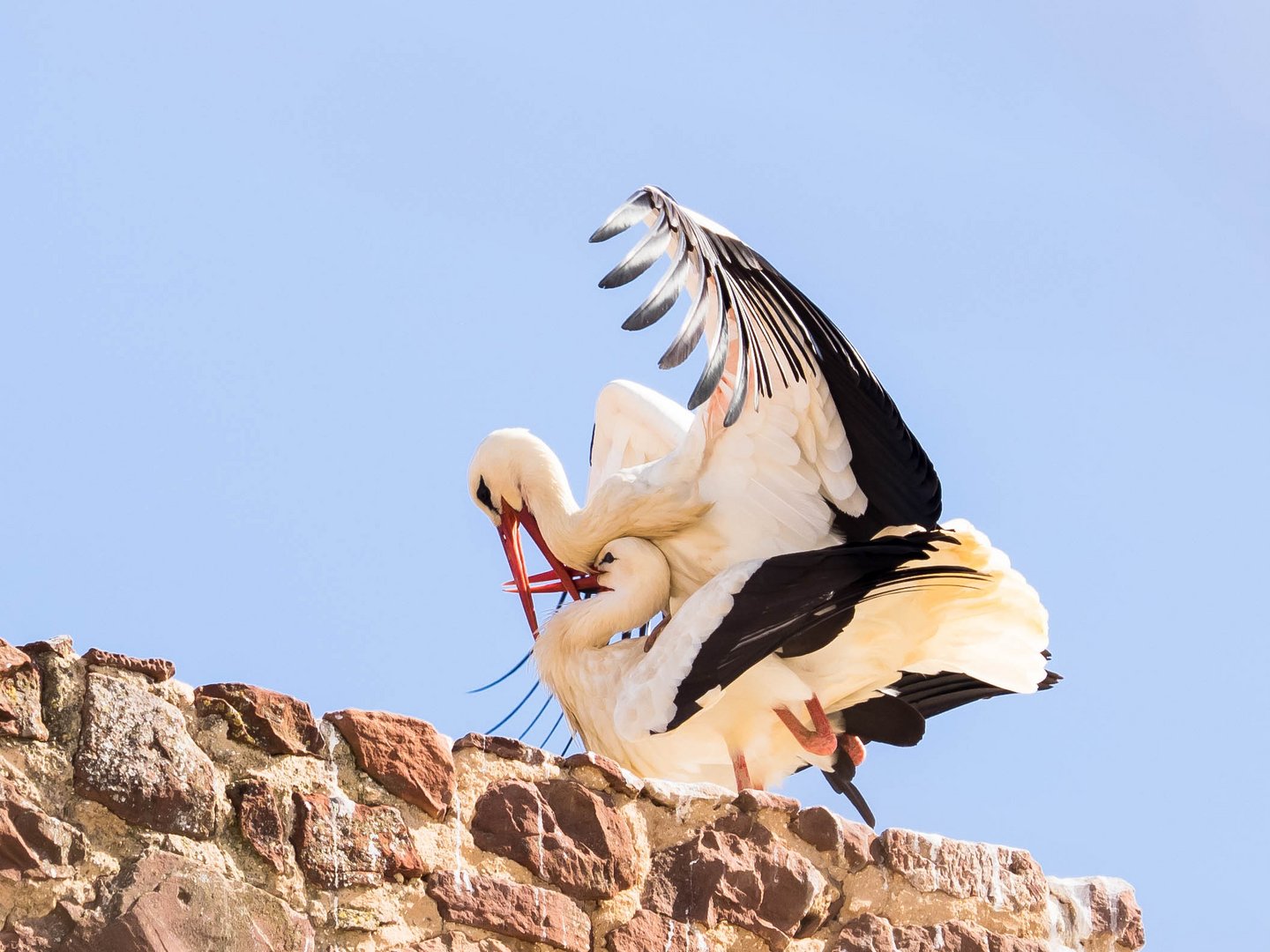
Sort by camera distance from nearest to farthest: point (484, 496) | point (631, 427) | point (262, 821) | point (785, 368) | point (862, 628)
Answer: point (262, 821)
point (785, 368)
point (862, 628)
point (484, 496)
point (631, 427)

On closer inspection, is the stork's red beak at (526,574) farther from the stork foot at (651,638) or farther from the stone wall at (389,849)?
the stone wall at (389,849)

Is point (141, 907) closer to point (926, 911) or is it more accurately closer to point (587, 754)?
point (587, 754)

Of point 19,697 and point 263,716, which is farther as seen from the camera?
point 263,716

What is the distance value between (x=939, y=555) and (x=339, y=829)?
250 centimetres

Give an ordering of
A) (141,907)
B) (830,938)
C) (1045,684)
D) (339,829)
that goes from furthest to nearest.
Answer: (1045,684)
(830,938)
(339,829)
(141,907)

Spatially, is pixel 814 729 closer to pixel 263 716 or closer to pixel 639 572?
pixel 639 572

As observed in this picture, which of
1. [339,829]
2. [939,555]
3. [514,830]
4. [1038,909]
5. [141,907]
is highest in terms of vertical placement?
[939,555]

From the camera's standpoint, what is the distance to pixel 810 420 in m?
5.25

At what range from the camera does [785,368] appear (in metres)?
5.18

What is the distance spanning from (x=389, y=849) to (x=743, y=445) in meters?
2.39

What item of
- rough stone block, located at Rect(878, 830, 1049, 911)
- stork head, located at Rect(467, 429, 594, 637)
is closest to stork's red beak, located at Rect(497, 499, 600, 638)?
stork head, located at Rect(467, 429, 594, 637)

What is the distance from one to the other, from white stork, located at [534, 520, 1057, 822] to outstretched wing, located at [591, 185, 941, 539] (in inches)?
5.5

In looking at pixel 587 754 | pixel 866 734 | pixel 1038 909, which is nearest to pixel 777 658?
pixel 866 734

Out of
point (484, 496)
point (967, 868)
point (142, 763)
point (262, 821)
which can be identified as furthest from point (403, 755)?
point (484, 496)
